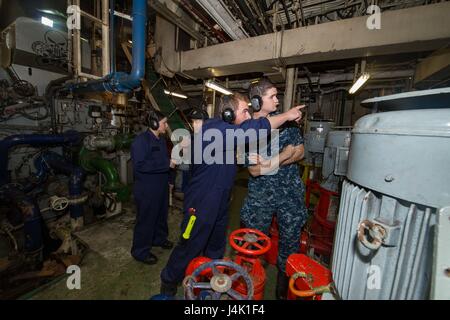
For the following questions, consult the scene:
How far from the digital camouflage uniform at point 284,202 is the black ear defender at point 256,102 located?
1.24 ft

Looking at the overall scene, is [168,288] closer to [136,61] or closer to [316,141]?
[136,61]

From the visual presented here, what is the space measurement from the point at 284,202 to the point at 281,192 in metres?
0.11

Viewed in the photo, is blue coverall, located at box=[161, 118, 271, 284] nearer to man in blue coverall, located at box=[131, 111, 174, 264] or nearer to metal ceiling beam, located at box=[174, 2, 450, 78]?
man in blue coverall, located at box=[131, 111, 174, 264]

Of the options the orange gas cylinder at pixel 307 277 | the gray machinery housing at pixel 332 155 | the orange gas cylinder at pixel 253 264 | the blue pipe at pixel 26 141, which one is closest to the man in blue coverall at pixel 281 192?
the orange gas cylinder at pixel 253 264

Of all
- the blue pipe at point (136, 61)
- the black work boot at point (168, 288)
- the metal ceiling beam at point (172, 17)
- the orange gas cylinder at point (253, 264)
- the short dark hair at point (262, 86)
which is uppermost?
the metal ceiling beam at point (172, 17)

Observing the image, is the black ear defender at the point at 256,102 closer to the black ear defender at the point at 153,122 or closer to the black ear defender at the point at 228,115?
the black ear defender at the point at 228,115

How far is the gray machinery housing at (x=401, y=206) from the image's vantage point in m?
0.64

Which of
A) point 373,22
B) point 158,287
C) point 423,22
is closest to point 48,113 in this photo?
point 158,287

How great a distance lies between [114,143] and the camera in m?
4.56

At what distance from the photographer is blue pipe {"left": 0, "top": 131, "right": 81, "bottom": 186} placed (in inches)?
142

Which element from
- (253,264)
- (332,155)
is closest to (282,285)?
(253,264)

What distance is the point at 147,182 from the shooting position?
2760mm

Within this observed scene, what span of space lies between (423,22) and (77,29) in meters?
5.35

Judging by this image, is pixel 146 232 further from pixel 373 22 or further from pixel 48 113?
pixel 373 22
